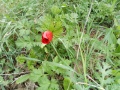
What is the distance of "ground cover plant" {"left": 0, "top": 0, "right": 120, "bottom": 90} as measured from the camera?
1504mm

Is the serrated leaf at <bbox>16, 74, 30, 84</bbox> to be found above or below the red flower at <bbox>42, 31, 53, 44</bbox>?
below

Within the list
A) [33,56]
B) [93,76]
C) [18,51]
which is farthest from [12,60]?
[93,76]

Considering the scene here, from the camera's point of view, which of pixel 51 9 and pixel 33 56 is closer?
pixel 33 56

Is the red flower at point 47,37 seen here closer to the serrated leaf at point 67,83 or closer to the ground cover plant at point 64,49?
the ground cover plant at point 64,49

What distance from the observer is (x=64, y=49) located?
65.9 inches

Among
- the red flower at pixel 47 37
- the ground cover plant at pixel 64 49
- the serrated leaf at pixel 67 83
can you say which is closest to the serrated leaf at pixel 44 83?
the ground cover plant at pixel 64 49

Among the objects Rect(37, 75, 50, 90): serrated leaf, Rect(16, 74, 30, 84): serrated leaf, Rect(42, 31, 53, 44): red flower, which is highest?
Rect(42, 31, 53, 44): red flower

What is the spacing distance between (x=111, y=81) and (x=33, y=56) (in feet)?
1.82

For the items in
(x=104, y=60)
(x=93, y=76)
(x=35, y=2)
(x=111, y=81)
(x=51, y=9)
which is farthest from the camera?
(x=35, y=2)

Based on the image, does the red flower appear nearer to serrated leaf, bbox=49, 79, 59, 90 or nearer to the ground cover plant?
the ground cover plant

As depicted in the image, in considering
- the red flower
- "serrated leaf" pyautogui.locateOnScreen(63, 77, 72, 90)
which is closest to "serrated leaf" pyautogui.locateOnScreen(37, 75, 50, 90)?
"serrated leaf" pyautogui.locateOnScreen(63, 77, 72, 90)

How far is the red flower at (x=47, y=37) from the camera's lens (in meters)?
1.53

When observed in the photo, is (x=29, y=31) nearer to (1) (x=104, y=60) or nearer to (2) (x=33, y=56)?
(2) (x=33, y=56)

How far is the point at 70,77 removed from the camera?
148 centimetres
